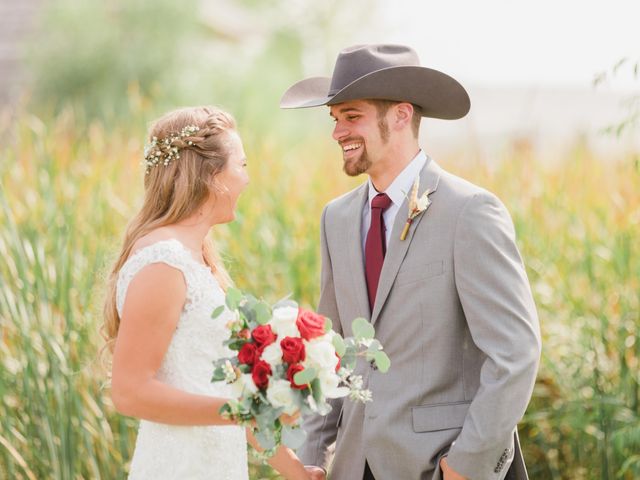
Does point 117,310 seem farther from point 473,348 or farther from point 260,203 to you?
point 260,203

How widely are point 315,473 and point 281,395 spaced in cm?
83

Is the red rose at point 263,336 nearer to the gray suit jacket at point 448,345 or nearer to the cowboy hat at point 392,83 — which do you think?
the gray suit jacket at point 448,345

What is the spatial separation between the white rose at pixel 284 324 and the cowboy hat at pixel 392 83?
0.85m

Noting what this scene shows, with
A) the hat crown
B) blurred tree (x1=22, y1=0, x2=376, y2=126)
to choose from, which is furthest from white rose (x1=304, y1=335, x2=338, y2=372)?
blurred tree (x1=22, y1=0, x2=376, y2=126)

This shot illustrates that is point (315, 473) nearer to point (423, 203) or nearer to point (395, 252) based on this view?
point (395, 252)

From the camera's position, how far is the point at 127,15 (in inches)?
680

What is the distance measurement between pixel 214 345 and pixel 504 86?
31.9 metres

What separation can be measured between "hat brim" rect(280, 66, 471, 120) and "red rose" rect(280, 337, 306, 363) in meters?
0.92

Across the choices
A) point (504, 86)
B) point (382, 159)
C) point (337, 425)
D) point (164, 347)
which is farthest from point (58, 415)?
point (504, 86)

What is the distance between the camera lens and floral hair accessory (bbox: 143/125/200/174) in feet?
8.85

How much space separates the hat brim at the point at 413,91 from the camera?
9.34ft

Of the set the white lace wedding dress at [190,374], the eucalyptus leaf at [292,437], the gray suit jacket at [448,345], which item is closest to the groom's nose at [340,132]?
the gray suit jacket at [448,345]

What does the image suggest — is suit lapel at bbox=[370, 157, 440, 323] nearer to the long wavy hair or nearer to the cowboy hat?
the cowboy hat

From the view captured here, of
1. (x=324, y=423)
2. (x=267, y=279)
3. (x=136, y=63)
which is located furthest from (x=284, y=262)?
(x=136, y=63)
